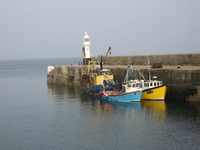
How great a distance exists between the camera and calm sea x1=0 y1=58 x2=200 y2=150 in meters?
21.8

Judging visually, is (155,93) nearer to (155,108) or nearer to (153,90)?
(153,90)

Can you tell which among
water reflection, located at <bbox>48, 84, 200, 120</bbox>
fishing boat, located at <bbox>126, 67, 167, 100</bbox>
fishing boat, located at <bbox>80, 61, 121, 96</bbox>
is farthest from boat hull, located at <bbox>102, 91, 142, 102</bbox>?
fishing boat, located at <bbox>80, 61, 121, 96</bbox>

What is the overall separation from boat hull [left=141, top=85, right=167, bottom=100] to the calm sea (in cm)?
82

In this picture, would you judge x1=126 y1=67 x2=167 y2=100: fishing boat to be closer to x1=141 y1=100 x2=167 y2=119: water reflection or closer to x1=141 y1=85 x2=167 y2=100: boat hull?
x1=141 y1=85 x2=167 y2=100: boat hull

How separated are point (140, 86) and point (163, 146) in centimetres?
1479

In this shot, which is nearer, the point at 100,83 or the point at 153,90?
the point at 153,90

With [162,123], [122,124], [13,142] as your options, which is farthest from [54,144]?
[162,123]

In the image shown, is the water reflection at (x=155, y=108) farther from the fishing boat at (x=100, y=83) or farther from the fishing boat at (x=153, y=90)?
the fishing boat at (x=100, y=83)

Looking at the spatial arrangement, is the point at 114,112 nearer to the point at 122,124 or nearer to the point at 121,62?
the point at 122,124

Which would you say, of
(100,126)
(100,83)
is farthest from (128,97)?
(100,126)

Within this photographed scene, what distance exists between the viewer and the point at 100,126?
2617 centimetres

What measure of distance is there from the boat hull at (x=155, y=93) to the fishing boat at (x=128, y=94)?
2.48 ft

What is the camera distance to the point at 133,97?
34812 mm

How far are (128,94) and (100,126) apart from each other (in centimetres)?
950
